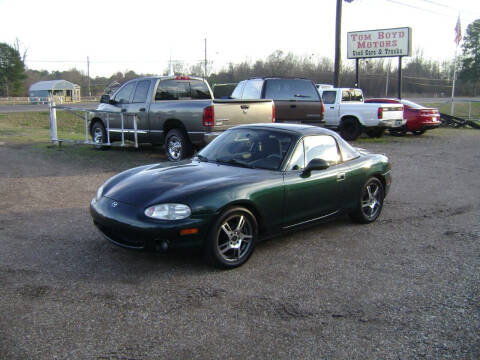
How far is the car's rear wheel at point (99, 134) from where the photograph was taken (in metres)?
13.0

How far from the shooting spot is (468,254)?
519cm

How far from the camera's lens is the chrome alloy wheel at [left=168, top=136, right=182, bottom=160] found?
1087 centimetres

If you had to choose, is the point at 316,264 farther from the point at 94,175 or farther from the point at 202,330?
the point at 94,175

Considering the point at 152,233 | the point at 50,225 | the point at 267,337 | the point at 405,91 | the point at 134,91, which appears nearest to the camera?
the point at 267,337

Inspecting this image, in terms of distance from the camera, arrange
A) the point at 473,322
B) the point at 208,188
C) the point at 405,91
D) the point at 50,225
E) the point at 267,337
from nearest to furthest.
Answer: the point at 267,337 → the point at 473,322 → the point at 208,188 → the point at 50,225 → the point at 405,91

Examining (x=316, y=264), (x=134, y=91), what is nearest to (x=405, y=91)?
(x=134, y=91)

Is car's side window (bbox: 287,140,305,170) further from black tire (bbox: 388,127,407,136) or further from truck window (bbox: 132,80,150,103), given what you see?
black tire (bbox: 388,127,407,136)

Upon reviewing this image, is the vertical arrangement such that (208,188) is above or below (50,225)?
above

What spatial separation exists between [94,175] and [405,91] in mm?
78039

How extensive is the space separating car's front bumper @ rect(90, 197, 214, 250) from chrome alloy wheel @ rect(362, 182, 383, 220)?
2.86 meters

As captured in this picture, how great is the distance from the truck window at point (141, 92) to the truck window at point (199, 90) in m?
1.14

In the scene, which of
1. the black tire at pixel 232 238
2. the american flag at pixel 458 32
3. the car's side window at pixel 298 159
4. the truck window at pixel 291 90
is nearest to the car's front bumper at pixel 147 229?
the black tire at pixel 232 238

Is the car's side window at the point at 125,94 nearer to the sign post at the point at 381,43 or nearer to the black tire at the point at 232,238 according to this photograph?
the black tire at the point at 232,238

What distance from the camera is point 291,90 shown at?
13773 millimetres
